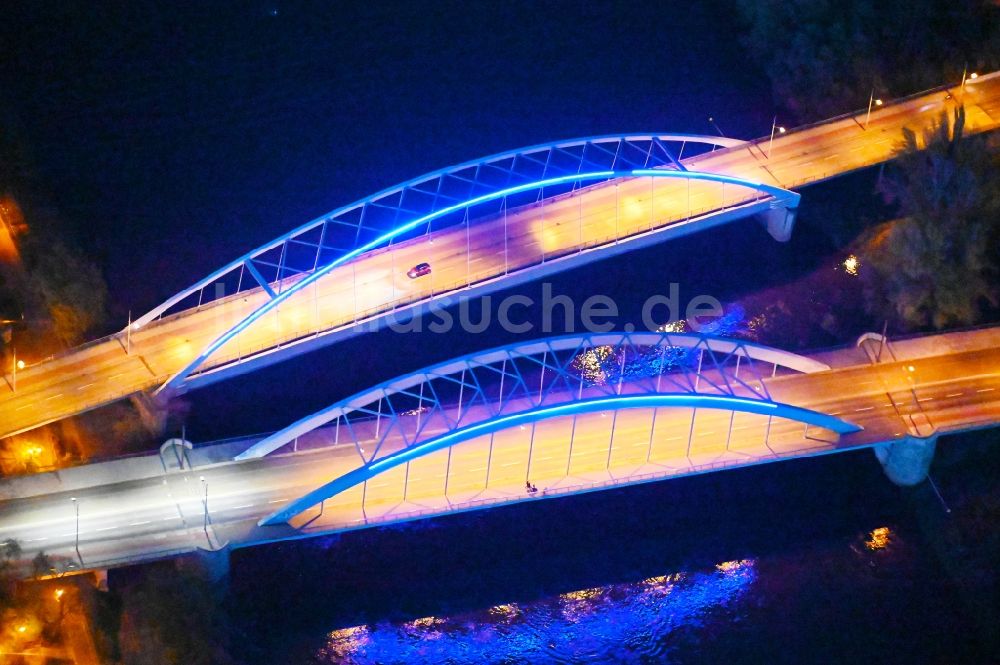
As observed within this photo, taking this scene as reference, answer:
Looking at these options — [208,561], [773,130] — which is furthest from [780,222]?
[208,561]

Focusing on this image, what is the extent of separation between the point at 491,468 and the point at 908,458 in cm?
2535

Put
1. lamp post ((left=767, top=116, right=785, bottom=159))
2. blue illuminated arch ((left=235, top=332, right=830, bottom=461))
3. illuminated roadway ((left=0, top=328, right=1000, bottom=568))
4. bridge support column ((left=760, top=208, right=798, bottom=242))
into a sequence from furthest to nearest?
1. lamp post ((left=767, top=116, right=785, bottom=159))
2. bridge support column ((left=760, top=208, right=798, bottom=242))
3. blue illuminated arch ((left=235, top=332, right=830, bottom=461))
4. illuminated roadway ((left=0, top=328, right=1000, bottom=568))

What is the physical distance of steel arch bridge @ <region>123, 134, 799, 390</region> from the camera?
241 ft

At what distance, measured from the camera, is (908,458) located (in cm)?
6825

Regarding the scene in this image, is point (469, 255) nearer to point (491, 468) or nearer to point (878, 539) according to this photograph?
point (491, 468)

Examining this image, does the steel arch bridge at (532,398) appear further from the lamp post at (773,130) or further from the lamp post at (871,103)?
the lamp post at (871,103)

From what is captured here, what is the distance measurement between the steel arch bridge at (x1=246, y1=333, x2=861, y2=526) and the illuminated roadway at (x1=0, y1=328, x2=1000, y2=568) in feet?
4.38

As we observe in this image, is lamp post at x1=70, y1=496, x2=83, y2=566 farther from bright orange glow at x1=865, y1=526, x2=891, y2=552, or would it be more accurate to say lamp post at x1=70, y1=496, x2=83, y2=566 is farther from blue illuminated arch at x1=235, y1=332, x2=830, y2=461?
bright orange glow at x1=865, y1=526, x2=891, y2=552

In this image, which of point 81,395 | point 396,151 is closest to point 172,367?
point 81,395

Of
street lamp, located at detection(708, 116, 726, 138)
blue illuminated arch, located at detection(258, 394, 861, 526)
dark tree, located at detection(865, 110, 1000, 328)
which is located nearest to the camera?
blue illuminated arch, located at detection(258, 394, 861, 526)

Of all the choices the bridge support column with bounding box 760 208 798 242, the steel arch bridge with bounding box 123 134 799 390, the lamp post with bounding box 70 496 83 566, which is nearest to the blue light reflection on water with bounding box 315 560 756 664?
the lamp post with bounding box 70 496 83 566

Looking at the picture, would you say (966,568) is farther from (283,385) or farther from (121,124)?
(121,124)

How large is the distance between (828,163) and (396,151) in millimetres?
34730

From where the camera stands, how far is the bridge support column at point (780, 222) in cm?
8356
